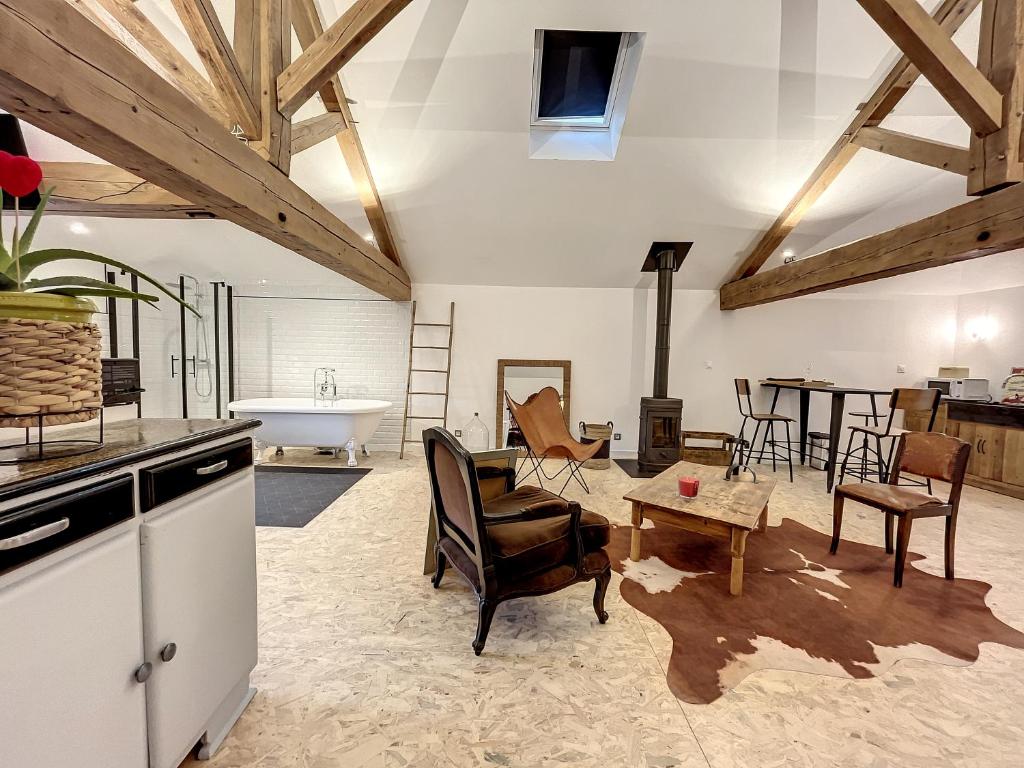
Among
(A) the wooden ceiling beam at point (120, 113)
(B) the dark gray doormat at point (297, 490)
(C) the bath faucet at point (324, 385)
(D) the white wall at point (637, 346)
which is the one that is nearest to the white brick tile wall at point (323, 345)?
(C) the bath faucet at point (324, 385)

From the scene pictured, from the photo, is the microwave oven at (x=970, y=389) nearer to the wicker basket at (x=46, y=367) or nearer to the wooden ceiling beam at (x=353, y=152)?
the wooden ceiling beam at (x=353, y=152)

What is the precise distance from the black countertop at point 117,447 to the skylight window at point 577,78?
3.85m

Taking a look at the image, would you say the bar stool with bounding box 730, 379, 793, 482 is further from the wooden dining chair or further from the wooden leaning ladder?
the wooden leaning ladder

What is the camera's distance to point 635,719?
1631mm

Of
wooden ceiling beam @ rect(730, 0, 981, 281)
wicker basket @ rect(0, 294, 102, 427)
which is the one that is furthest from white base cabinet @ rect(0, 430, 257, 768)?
wooden ceiling beam @ rect(730, 0, 981, 281)

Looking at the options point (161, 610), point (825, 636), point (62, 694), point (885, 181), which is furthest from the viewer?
point (885, 181)

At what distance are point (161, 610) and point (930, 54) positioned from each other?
405 centimetres

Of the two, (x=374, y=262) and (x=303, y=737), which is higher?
(x=374, y=262)

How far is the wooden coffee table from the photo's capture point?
249cm

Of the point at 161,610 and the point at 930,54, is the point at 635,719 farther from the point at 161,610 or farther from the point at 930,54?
the point at 930,54

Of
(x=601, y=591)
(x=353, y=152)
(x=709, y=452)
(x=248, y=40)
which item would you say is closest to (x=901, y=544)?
(x=601, y=591)

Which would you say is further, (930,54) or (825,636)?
(930,54)

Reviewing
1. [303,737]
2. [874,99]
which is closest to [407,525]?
[303,737]

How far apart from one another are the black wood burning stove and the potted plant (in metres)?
4.87
